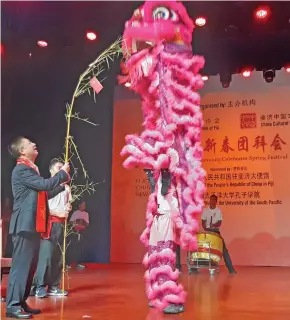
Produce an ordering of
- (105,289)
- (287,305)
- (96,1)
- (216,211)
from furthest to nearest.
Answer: (216,211) < (96,1) < (105,289) < (287,305)

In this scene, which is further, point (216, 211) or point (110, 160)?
point (110, 160)


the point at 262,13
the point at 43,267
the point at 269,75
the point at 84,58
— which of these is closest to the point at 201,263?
the point at 43,267

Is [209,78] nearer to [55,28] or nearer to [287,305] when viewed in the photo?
[55,28]

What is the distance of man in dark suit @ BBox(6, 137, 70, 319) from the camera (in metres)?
3.62

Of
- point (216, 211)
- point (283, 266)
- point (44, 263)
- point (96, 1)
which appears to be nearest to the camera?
point (44, 263)

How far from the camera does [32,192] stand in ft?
12.2

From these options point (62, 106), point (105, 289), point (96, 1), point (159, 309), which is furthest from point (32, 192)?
point (62, 106)

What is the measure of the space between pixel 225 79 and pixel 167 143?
5.13m

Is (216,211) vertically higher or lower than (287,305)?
higher

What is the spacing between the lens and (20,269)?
11.9 ft

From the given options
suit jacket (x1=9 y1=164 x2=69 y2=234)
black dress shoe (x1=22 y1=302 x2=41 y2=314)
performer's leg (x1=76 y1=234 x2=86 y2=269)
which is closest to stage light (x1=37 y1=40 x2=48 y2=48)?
performer's leg (x1=76 y1=234 x2=86 y2=269)

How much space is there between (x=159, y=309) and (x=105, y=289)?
5.32 ft

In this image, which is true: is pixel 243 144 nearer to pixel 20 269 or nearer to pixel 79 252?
pixel 79 252

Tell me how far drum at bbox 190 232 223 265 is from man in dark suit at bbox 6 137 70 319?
3.85m
